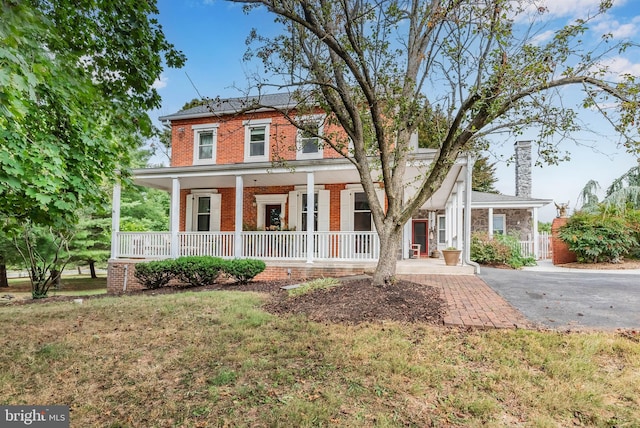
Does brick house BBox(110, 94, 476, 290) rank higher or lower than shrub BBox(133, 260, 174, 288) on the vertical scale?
higher

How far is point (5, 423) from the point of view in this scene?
2777mm

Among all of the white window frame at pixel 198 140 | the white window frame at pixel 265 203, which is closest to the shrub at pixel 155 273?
the white window frame at pixel 265 203

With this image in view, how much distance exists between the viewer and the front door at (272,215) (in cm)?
1407

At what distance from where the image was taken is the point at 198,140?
1467 centimetres

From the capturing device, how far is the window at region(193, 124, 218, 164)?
47.5 feet

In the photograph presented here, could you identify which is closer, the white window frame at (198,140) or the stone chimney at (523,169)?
the white window frame at (198,140)

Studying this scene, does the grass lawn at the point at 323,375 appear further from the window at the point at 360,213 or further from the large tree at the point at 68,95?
the window at the point at 360,213

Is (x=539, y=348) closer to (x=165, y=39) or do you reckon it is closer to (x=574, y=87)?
(x=574, y=87)

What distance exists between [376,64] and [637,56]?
4325 mm

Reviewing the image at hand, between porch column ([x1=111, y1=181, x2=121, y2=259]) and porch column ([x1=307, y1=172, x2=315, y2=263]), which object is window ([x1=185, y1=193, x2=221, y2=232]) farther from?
porch column ([x1=307, y1=172, x2=315, y2=263])

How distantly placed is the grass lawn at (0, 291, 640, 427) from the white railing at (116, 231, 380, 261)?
6002 millimetres

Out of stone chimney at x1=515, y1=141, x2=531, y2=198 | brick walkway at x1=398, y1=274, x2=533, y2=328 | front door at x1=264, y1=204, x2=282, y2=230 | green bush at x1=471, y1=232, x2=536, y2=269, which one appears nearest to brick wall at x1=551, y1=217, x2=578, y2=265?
green bush at x1=471, y1=232, x2=536, y2=269

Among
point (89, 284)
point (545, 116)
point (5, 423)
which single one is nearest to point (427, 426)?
point (5, 423)

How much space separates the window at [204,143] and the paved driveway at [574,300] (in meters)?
11.3
